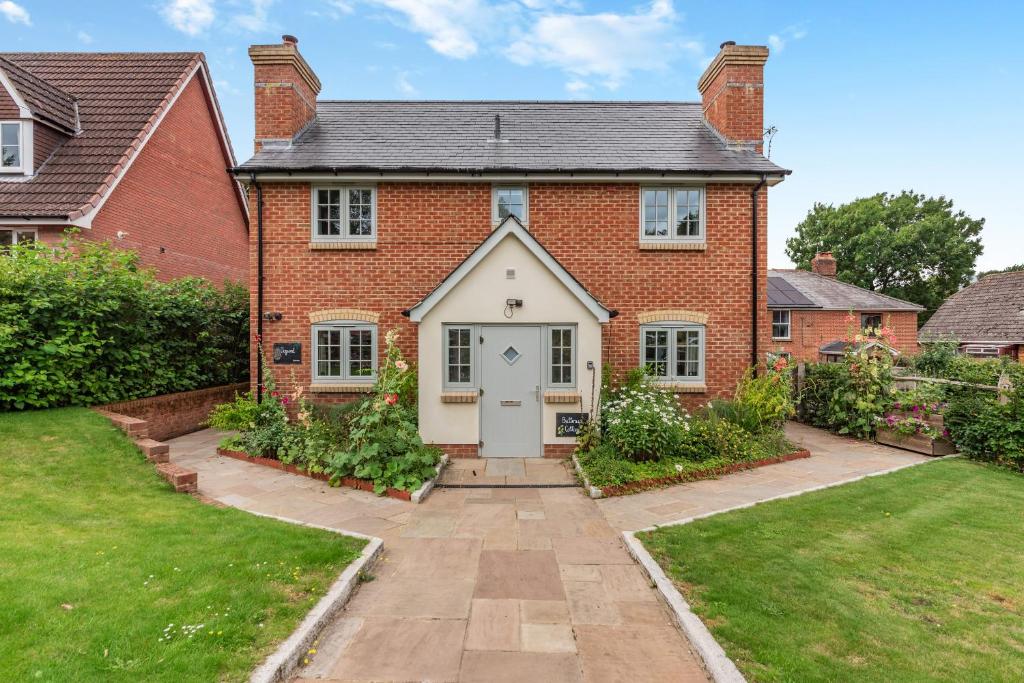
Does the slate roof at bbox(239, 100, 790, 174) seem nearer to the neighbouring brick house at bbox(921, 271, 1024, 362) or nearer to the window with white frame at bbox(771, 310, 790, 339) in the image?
the window with white frame at bbox(771, 310, 790, 339)

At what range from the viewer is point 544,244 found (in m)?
10.9

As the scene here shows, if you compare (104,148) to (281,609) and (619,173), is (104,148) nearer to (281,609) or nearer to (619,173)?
(619,173)

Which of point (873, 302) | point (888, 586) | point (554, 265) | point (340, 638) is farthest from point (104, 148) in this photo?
point (873, 302)

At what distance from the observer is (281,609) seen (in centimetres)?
406

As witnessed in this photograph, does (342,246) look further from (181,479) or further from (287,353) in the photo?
(181,479)

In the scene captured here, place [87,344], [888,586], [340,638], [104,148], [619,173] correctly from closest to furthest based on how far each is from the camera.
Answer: [340,638], [888,586], [87,344], [619,173], [104,148]

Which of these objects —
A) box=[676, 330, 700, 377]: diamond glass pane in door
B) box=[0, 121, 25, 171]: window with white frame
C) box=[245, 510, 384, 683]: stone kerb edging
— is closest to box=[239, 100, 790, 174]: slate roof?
box=[676, 330, 700, 377]: diamond glass pane in door

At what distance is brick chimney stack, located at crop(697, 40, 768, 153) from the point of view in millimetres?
11453

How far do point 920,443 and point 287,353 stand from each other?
13.4 metres

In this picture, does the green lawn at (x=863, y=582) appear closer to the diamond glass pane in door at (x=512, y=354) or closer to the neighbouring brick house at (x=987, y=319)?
the diamond glass pane in door at (x=512, y=354)

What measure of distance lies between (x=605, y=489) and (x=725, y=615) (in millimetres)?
3444

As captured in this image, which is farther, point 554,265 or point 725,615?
point 554,265

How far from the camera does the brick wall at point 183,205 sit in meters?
14.5

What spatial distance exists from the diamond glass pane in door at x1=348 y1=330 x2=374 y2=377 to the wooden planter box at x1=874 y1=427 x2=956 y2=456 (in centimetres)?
1136
